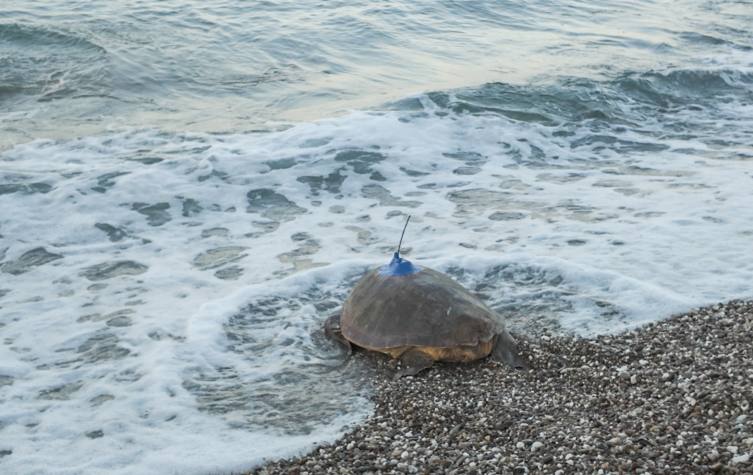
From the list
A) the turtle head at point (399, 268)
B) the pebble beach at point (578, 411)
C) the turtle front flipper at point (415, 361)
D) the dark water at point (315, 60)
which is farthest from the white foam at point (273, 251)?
the dark water at point (315, 60)

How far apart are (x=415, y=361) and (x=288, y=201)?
3.55 metres

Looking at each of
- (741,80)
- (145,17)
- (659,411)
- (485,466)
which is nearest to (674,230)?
(659,411)

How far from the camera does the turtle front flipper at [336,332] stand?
165 inches

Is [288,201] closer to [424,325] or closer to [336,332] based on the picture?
[336,332]

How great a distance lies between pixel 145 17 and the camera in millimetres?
13766

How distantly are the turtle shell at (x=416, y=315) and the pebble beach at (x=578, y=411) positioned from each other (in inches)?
7.1

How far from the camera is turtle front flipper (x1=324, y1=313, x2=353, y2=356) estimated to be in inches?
165

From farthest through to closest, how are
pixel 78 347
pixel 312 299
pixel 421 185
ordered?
pixel 421 185 < pixel 312 299 < pixel 78 347

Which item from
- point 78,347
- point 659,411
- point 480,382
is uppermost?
point 659,411

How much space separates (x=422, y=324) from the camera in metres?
3.89

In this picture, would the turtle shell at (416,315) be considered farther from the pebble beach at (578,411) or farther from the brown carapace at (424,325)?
the pebble beach at (578,411)

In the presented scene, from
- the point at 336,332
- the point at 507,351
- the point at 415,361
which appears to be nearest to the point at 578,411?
the point at 507,351

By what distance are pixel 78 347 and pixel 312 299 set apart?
1.60 meters

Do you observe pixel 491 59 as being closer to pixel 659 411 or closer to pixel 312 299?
pixel 312 299
